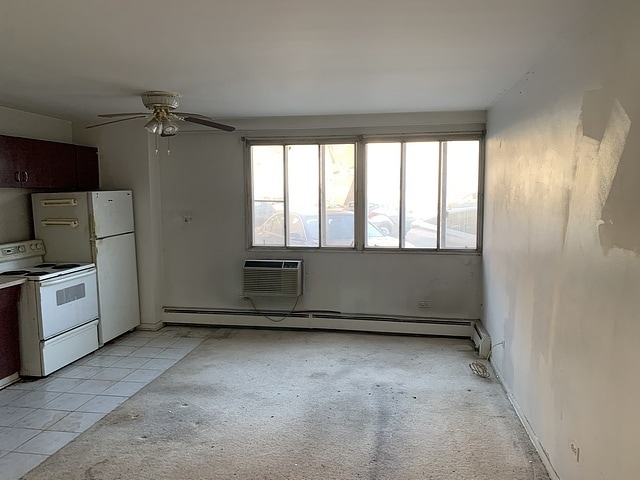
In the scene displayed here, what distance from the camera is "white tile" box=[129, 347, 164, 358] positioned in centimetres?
450

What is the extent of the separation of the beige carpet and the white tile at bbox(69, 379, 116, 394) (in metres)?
0.37

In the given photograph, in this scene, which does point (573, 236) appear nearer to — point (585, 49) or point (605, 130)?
point (605, 130)

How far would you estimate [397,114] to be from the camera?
4758 mm

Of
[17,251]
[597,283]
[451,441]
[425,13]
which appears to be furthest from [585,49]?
[17,251]

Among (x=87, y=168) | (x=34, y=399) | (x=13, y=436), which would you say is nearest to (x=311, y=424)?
(x=13, y=436)

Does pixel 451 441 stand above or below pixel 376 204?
below

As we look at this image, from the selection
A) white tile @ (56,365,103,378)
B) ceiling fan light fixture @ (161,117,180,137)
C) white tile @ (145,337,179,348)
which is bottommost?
white tile @ (56,365,103,378)

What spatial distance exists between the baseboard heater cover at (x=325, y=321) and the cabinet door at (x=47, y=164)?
6.05 ft

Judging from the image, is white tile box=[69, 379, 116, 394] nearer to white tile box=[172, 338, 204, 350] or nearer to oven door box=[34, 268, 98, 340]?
oven door box=[34, 268, 98, 340]

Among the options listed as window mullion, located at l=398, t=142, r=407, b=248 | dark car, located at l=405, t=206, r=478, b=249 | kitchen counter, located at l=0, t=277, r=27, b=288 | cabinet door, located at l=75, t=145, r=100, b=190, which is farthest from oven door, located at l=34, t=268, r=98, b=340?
dark car, located at l=405, t=206, r=478, b=249

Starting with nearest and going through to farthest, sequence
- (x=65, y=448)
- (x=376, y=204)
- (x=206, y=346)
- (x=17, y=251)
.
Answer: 1. (x=65, y=448)
2. (x=17, y=251)
3. (x=206, y=346)
4. (x=376, y=204)

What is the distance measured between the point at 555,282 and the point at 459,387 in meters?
1.56

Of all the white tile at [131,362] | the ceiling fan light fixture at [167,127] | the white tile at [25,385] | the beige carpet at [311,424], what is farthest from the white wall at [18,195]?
the beige carpet at [311,424]

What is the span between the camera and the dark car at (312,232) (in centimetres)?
507
